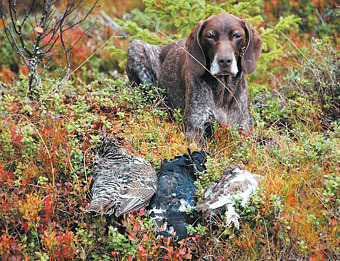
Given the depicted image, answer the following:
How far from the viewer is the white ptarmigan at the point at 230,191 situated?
335 centimetres

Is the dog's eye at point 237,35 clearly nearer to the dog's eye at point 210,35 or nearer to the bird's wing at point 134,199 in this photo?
the dog's eye at point 210,35

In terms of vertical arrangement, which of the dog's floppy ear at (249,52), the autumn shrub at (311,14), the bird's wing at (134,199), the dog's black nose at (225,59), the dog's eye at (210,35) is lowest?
the autumn shrub at (311,14)

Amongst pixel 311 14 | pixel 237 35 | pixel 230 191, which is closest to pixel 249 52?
pixel 237 35

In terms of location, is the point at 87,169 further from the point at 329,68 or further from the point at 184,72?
the point at 329,68

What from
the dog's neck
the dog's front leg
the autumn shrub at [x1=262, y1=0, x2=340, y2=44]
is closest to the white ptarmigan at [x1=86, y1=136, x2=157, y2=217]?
the dog's front leg

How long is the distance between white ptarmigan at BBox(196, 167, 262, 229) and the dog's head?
1291mm

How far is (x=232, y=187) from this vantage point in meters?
→ 3.51

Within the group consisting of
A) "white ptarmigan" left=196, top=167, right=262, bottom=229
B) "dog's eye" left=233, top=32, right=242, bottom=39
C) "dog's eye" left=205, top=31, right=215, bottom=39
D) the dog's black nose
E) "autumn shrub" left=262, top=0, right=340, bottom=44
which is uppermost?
"dog's eye" left=205, top=31, right=215, bottom=39

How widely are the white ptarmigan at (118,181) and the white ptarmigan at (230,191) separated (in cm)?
47

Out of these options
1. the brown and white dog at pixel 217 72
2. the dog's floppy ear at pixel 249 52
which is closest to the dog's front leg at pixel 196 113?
the brown and white dog at pixel 217 72

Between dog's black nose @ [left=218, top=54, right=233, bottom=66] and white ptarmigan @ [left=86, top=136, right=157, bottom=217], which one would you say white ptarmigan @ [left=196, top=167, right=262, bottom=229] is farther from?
dog's black nose @ [left=218, top=54, right=233, bottom=66]

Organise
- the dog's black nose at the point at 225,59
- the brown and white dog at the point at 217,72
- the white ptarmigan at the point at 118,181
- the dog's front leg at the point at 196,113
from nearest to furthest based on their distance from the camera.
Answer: the white ptarmigan at the point at 118,181 < the dog's black nose at the point at 225,59 < the brown and white dog at the point at 217,72 < the dog's front leg at the point at 196,113

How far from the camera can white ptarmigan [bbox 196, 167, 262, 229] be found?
132 inches

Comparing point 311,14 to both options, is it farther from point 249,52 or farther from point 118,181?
point 118,181
